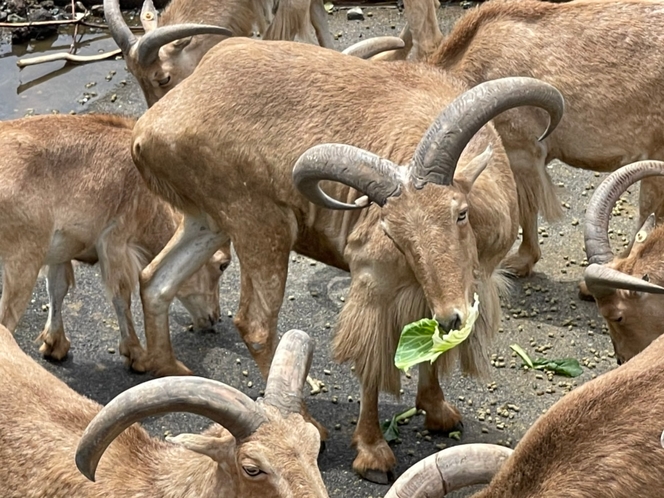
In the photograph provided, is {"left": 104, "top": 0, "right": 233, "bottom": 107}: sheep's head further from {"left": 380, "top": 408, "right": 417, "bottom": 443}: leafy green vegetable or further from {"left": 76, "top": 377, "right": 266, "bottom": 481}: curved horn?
{"left": 76, "top": 377, "right": 266, "bottom": 481}: curved horn

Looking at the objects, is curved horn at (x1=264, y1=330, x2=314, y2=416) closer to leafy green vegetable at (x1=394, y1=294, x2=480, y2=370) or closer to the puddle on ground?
leafy green vegetable at (x1=394, y1=294, x2=480, y2=370)

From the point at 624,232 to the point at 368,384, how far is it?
306 centimetres

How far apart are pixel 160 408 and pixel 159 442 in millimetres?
909

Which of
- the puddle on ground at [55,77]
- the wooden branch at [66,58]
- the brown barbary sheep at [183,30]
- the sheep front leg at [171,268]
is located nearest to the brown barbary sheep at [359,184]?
the sheep front leg at [171,268]

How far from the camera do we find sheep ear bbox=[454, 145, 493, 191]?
221 inches

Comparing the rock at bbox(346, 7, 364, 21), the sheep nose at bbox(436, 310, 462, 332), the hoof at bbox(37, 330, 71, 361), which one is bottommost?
the hoof at bbox(37, 330, 71, 361)

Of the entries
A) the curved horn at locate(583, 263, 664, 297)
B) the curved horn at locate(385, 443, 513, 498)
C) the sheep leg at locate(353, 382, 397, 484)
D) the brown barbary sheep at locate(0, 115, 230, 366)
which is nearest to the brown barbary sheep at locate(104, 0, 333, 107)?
the brown barbary sheep at locate(0, 115, 230, 366)

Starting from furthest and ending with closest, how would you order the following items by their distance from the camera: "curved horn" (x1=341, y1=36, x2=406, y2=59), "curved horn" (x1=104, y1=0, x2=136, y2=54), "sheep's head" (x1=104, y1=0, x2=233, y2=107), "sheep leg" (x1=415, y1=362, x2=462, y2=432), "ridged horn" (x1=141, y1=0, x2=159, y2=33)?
"ridged horn" (x1=141, y1=0, x2=159, y2=33) → "curved horn" (x1=104, y1=0, x2=136, y2=54) → "sheep's head" (x1=104, y1=0, x2=233, y2=107) → "curved horn" (x1=341, y1=36, x2=406, y2=59) → "sheep leg" (x1=415, y1=362, x2=462, y2=432)

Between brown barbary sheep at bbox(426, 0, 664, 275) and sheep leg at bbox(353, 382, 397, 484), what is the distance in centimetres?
199

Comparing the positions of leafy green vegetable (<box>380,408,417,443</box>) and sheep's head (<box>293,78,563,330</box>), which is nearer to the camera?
sheep's head (<box>293,78,563,330</box>)

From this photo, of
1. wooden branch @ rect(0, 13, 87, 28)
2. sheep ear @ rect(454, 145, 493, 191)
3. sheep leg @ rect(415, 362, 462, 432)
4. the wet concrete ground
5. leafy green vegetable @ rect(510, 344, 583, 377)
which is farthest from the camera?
wooden branch @ rect(0, 13, 87, 28)

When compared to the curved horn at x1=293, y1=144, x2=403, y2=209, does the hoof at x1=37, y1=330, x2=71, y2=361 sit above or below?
below

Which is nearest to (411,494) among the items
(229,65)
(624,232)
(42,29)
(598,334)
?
(229,65)

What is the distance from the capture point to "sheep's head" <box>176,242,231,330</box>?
24.4ft
